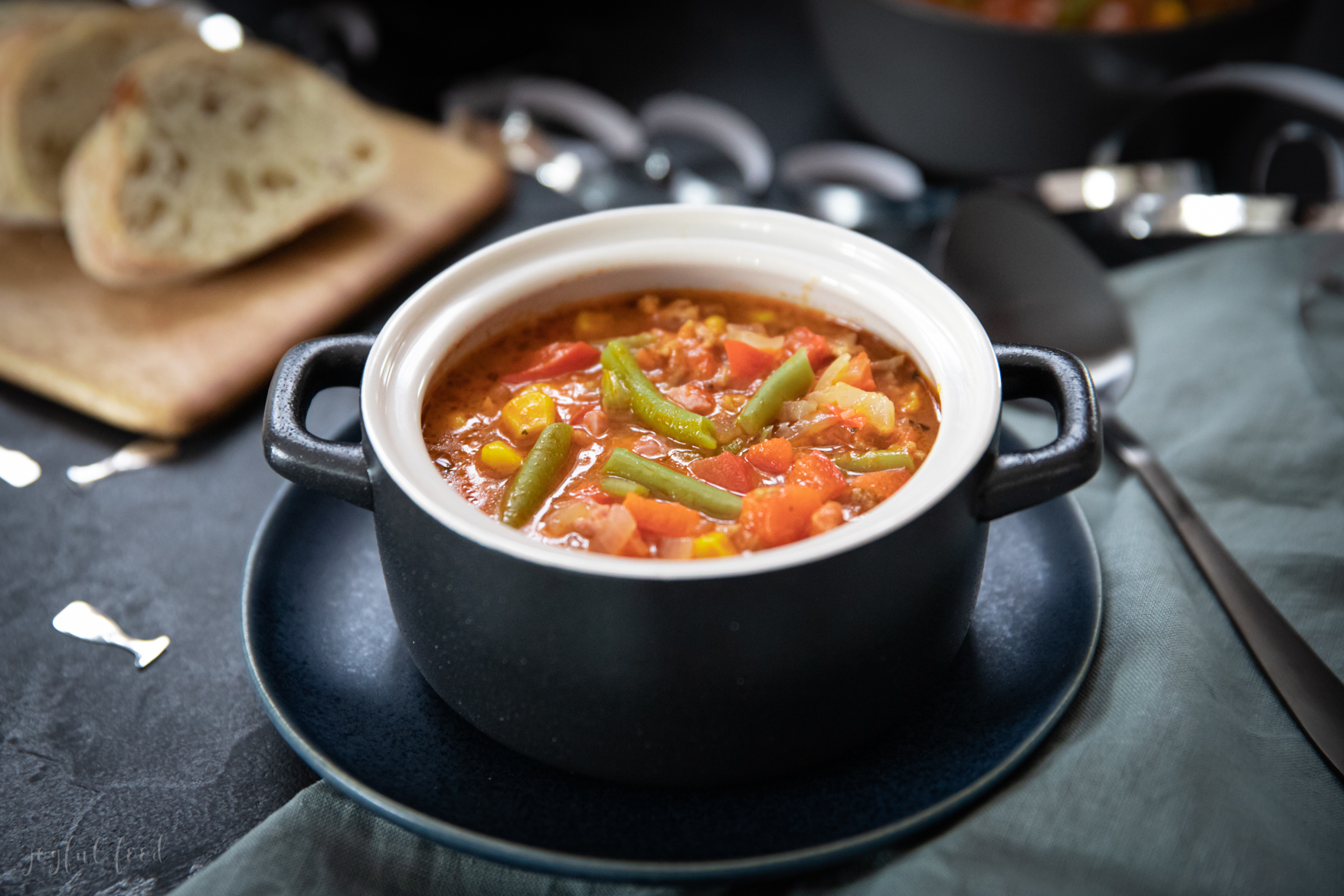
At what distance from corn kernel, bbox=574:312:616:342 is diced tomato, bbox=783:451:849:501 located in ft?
1.53

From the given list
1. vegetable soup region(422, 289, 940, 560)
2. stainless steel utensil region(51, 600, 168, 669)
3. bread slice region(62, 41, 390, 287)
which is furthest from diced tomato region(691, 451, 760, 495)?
bread slice region(62, 41, 390, 287)

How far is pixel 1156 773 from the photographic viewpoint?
4.80 ft

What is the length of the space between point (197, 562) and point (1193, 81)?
2.69 metres

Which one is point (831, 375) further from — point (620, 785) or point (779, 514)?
point (620, 785)

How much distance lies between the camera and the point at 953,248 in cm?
259

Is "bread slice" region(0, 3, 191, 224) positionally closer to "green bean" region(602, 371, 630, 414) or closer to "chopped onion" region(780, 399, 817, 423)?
"green bean" region(602, 371, 630, 414)

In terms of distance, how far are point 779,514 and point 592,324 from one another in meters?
0.60

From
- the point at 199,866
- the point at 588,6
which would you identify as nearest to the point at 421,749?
the point at 199,866

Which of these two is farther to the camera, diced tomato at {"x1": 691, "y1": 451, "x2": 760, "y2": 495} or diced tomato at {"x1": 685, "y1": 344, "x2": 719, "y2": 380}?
diced tomato at {"x1": 685, "y1": 344, "x2": 719, "y2": 380}

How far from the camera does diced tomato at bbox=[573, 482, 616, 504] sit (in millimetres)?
1568

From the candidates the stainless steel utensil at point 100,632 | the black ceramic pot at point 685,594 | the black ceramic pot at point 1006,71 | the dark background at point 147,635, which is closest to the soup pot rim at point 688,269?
the black ceramic pot at point 685,594

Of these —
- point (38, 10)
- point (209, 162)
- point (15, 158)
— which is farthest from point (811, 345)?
point (38, 10)

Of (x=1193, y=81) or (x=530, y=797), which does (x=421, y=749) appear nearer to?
(x=530, y=797)

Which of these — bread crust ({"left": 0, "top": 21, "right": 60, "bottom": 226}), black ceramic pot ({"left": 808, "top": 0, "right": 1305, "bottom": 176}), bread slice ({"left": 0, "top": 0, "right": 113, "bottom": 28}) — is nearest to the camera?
black ceramic pot ({"left": 808, "top": 0, "right": 1305, "bottom": 176})
